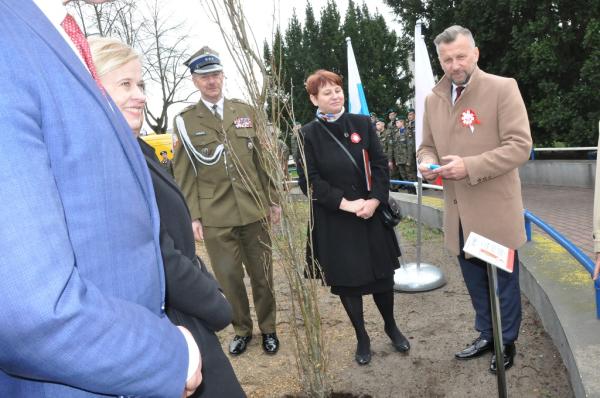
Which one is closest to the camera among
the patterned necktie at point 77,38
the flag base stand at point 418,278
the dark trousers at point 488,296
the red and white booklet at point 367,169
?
the patterned necktie at point 77,38

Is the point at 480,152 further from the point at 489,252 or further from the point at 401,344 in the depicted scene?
the point at 401,344

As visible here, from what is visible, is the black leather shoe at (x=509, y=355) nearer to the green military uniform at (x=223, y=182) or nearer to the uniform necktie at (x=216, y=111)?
the green military uniform at (x=223, y=182)

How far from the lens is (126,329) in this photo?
81 cm

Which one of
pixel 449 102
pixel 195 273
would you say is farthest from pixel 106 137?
pixel 449 102

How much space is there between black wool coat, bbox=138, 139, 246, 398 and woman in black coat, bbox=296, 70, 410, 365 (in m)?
1.68

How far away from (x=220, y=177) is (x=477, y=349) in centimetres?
204

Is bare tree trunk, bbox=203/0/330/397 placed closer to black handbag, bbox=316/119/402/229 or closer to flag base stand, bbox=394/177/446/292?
black handbag, bbox=316/119/402/229

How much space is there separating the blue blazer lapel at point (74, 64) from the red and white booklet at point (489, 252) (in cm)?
150

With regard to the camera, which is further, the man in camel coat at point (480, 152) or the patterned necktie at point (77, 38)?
the man in camel coat at point (480, 152)

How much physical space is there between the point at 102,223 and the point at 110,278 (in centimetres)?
10

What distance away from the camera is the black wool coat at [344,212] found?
3.21 metres

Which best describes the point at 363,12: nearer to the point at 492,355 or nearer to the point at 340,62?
the point at 340,62

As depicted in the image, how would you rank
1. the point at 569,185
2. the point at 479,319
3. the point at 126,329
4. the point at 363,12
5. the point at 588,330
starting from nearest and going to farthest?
the point at 126,329, the point at 588,330, the point at 479,319, the point at 569,185, the point at 363,12

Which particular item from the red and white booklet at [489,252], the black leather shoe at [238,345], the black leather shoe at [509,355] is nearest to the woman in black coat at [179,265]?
the red and white booklet at [489,252]
